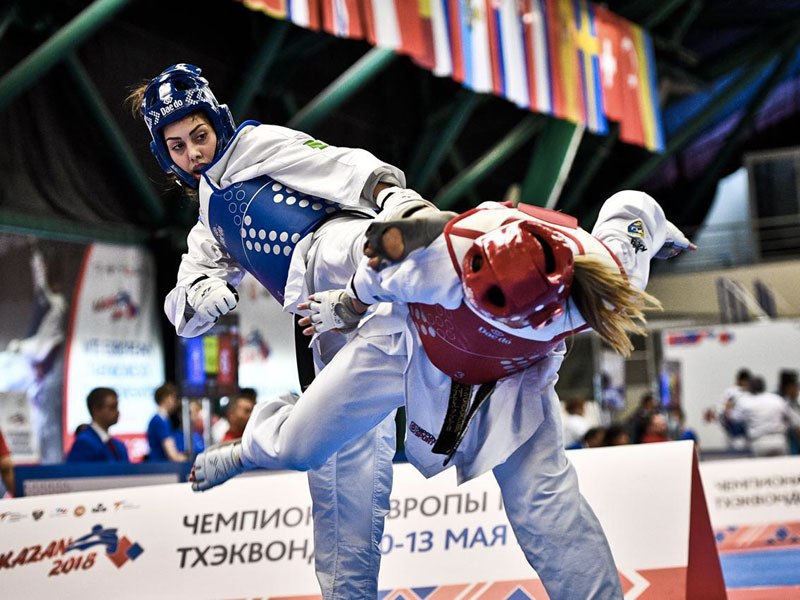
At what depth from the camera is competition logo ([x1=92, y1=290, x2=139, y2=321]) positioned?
10695 millimetres

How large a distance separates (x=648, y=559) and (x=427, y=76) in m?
11.4

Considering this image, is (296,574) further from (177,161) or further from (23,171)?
(23,171)

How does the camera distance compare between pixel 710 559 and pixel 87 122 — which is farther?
pixel 87 122

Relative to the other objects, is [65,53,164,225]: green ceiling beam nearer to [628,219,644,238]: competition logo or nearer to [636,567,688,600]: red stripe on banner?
[636,567,688,600]: red stripe on banner

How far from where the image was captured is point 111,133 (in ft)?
32.4

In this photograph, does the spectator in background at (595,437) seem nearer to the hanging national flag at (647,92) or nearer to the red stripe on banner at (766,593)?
the red stripe on banner at (766,593)

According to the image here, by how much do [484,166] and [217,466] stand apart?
1112 centimetres

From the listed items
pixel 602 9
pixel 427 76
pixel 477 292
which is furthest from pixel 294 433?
pixel 427 76

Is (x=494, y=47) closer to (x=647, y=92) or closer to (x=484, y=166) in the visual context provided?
(x=647, y=92)

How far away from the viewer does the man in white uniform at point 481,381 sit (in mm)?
2465

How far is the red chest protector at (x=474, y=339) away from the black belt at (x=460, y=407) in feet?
0.09

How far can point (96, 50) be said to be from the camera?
1003cm

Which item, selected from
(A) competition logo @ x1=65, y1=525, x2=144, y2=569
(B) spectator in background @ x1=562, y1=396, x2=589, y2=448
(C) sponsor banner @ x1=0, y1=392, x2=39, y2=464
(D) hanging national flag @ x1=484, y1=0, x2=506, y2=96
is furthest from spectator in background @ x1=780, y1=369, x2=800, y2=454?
(A) competition logo @ x1=65, y1=525, x2=144, y2=569

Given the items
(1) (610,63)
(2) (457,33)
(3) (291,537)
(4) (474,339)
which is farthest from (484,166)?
A: (4) (474,339)
